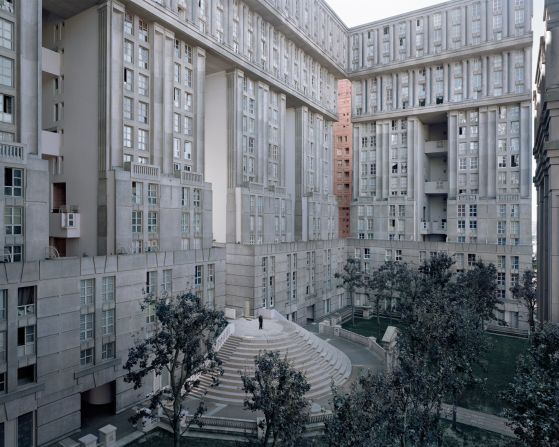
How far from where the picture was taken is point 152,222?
3819cm

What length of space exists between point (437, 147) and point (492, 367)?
44260 mm

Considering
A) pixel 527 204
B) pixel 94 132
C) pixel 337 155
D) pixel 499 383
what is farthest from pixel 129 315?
pixel 337 155

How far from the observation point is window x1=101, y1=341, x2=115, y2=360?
1228 inches

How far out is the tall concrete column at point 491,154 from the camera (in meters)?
65.6

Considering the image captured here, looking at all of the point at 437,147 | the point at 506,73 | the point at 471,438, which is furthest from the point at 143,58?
the point at 506,73

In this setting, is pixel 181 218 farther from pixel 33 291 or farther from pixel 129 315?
pixel 33 291

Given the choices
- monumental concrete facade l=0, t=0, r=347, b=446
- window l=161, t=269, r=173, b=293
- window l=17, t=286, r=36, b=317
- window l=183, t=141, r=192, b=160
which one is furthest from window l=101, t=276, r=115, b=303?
window l=183, t=141, r=192, b=160

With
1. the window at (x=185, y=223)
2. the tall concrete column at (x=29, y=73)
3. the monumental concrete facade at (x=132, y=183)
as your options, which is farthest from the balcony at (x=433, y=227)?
the tall concrete column at (x=29, y=73)

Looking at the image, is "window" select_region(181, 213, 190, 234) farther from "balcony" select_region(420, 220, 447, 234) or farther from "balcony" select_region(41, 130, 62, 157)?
"balcony" select_region(420, 220, 447, 234)

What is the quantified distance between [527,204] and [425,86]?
26670 mm

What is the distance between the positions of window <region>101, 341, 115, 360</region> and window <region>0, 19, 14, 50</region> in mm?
22314

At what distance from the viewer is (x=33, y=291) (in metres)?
26.4

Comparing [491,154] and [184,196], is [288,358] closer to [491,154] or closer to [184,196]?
[184,196]

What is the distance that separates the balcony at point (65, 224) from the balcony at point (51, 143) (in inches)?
219
